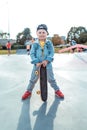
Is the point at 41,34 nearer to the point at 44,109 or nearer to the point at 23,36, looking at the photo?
the point at 44,109

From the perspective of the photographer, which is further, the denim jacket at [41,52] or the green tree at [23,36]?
the green tree at [23,36]

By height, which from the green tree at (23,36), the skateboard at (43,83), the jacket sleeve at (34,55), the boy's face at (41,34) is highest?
the boy's face at (41,34)

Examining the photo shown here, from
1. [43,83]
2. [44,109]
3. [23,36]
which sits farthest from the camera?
[23,36]

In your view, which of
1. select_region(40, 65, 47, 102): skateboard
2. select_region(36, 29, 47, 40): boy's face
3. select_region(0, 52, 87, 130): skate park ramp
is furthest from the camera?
select_region(36, 29, 47, 40): boy's face

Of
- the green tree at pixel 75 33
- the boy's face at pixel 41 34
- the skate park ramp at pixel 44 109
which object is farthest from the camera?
the green tree at pixel 75 33

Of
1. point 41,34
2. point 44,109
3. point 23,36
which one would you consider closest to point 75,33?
point 23,36

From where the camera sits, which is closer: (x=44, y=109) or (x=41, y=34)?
(x=44, y=109)

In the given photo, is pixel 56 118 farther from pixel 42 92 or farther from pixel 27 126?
pixel 42 92

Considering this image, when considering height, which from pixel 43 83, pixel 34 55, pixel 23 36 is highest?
pixel 34 55

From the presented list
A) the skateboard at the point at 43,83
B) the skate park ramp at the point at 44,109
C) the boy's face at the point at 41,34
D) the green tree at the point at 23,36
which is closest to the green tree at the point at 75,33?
the green tree at the point at 23,36

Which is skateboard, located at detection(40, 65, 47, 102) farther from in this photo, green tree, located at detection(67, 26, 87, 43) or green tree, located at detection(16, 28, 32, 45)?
green tree, located at detection(67, 26, 87, 43)

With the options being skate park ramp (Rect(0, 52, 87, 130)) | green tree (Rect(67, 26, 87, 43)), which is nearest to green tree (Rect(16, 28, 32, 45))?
green tree (Rect(67, 26, 87, 43))

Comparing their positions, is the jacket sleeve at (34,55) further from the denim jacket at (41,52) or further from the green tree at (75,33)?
the green tree at (75,33)

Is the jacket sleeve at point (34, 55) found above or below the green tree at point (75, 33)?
above
